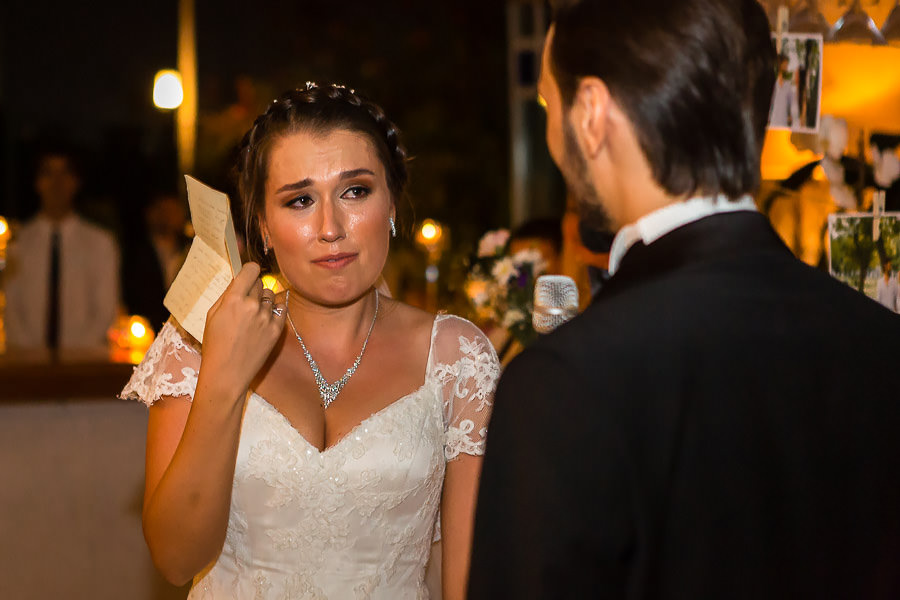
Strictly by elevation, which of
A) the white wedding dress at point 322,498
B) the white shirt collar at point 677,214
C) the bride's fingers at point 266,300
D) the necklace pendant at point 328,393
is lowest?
the white wedding dress at point 322,498

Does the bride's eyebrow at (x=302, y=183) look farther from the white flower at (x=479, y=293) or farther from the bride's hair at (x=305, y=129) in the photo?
the white flower at (x=479, y=293)

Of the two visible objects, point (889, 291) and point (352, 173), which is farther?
point (889, 291)

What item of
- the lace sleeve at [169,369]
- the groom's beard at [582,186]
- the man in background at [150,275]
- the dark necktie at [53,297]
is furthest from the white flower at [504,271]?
the dark necktie at [53,297]

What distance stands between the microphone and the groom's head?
2.79 ft

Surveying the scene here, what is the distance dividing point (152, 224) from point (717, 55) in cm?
636

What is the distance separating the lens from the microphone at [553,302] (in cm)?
191

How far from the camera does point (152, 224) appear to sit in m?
6.80

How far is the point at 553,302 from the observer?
1911 mm

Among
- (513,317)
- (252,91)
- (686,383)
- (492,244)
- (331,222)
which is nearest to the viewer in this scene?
(686,383)

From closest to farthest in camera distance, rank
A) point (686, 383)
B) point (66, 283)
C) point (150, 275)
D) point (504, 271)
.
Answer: point (686, 383) < point (504, 271) < point (66, 283) < point (150, 275)

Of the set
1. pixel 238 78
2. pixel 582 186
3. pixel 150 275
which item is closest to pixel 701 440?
pixel 582 186

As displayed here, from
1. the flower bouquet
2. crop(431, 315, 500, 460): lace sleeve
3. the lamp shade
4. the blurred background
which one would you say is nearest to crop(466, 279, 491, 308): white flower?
the flower bouquet

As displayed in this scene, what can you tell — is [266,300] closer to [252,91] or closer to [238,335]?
[238,335]

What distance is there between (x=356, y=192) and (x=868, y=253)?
120 cm
